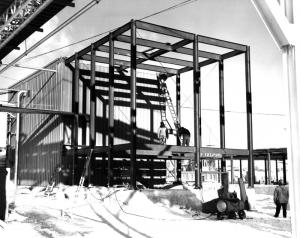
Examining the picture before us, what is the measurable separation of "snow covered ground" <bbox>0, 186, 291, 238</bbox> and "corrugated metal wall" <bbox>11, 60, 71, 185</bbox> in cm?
763

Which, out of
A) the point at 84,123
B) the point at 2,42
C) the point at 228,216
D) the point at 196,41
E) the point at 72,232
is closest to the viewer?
the point at 72,232

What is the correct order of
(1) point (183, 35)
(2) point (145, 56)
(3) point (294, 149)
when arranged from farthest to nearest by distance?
(2) point (145, 56) < (1) point (183, 35) < (3) point (294, 149)

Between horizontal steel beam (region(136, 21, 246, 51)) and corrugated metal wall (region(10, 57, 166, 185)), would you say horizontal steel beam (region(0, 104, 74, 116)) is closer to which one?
corrugated metal wall (region(10, 57, 166, 185))

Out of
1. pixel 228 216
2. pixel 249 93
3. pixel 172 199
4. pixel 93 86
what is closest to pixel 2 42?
pixel 93 86

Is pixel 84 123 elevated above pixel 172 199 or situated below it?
above

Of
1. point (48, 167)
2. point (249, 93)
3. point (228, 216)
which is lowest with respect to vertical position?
point (228, 216)

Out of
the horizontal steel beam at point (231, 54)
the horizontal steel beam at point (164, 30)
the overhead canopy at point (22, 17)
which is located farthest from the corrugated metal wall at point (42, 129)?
the horizontal steel beam at point (231, 54)

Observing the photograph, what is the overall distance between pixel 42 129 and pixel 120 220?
59.8ft

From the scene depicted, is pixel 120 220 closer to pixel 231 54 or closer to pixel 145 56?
pixel 145 56

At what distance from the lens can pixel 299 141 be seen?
2.65 m

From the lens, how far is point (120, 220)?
17016 mm

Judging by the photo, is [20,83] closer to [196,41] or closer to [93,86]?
[93,86]

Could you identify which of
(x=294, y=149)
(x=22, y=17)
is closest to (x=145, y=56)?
(x=22, y=17)

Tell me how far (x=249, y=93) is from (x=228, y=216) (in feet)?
42.0
